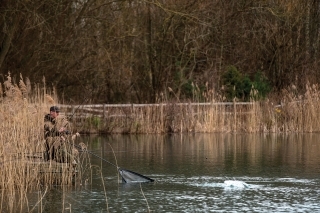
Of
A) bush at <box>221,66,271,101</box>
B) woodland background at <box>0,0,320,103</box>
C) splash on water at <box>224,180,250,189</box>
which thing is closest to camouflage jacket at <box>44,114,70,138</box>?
splash on water at <box>224,180,250,189</box>

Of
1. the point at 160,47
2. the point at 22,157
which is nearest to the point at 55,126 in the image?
the point at 22,157

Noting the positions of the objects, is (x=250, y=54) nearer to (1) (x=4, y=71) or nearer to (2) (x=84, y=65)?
(2) (x=84, y=65)

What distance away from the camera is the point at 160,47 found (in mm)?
28547

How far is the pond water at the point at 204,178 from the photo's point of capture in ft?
37.3

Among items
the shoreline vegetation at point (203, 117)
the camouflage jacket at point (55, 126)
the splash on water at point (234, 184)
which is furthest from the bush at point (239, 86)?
the camouflage jacket at point (55, 126)

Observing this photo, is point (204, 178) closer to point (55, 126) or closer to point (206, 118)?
point (55, 126)

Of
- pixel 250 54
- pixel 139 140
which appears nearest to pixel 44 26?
pixel 139 140

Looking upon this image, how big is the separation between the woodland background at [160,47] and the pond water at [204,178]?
4440mm

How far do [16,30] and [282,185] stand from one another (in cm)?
1320

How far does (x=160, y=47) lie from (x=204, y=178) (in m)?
14.8

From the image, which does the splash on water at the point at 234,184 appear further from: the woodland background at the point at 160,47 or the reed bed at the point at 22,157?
the woodland background at the point at 160,47

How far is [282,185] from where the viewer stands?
13.2 m

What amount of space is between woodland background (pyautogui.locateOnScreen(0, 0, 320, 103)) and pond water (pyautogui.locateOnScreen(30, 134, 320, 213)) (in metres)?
4.44

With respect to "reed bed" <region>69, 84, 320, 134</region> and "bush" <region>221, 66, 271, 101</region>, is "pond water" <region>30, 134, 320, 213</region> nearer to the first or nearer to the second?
"reed bed" <region>69, 84, 320, 134</region>
